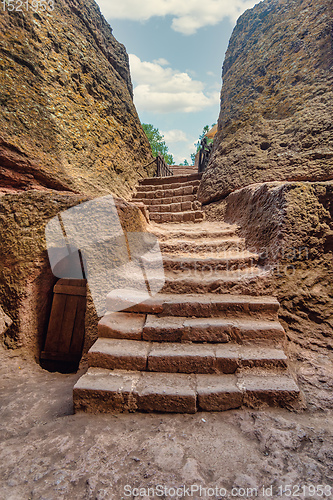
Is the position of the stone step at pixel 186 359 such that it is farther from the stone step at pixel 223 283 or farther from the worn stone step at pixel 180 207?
the worn stone step at pixel 180 207

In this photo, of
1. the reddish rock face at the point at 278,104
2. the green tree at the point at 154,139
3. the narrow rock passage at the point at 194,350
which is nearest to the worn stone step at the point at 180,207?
the reddish rock face at the point at 278,104

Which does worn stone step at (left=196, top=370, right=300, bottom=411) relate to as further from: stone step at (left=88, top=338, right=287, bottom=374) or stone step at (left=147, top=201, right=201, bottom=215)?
stone step at (left=147, top=201, right=201, bottom=215)

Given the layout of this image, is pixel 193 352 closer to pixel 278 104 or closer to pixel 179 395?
pixel 179 395

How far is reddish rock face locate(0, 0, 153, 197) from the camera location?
3332 mm

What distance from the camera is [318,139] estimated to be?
3629 mm

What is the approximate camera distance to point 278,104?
4.50 meters

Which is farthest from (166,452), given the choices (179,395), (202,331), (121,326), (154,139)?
(154,139)

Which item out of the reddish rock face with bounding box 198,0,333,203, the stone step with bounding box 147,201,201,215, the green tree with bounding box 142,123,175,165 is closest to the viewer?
the reddish rock face with bounding box 198,0,333,203

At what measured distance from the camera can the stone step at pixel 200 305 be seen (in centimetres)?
204

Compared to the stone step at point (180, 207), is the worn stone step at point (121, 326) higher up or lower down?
lower down

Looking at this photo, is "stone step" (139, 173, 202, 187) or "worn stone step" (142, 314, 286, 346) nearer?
"worn stone step" (142, 314, 286, 346)

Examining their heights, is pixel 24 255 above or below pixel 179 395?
above
